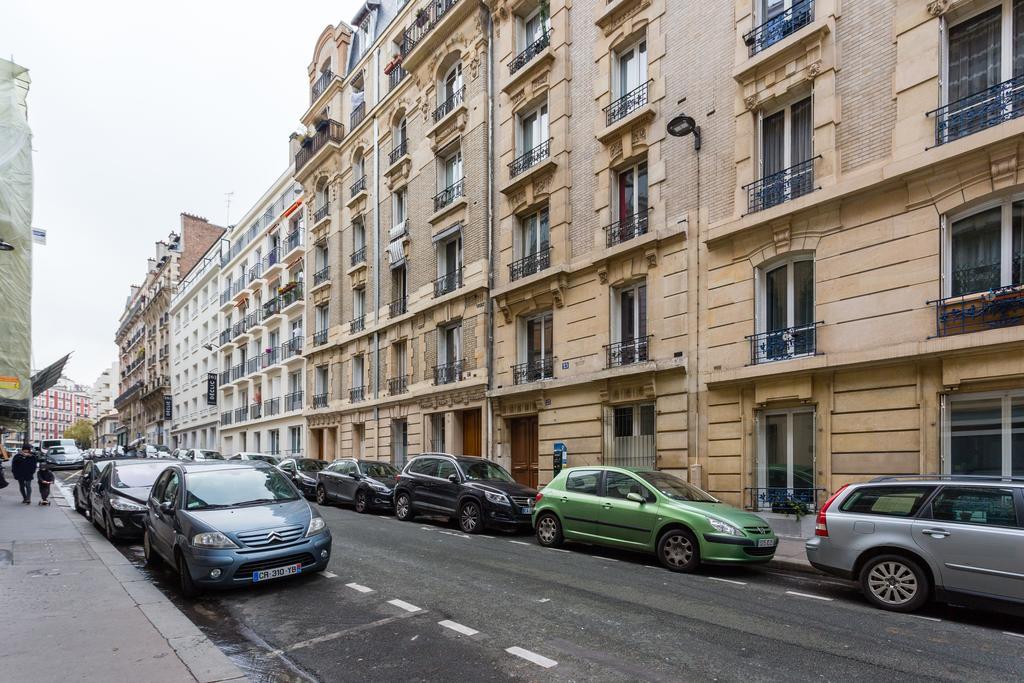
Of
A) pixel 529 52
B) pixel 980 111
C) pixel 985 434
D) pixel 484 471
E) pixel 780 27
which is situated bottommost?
pixel 484 471

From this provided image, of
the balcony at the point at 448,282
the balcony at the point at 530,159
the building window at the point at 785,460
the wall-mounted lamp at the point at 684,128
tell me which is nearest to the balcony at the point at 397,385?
the balcony at the point at 448,282

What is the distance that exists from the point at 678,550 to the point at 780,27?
33.4 feet

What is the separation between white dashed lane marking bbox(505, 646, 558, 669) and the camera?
511 centimetres

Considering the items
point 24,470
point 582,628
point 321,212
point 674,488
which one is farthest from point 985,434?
point 321,212

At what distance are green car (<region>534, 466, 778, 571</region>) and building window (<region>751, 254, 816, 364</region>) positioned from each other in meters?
3.62

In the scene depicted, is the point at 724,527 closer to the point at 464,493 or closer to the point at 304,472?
the point at 464,493

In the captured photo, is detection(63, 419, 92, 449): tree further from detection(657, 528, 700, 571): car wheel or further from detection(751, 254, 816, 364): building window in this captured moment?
detection(657, 528, 700, 571): car wheel

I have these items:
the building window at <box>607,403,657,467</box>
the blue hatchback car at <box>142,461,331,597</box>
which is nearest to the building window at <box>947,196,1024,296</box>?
the building window at <box>607,403,657,467</box>

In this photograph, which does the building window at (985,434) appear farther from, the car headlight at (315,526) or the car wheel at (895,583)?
the car headlight at (315,526)

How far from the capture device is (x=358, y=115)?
A: 28.7 meters

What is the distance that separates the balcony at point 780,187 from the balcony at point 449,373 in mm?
10547

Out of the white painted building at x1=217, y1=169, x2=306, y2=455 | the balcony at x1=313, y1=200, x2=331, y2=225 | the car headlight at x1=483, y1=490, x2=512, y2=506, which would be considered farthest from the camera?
the white painted building at x1=217, y1=169, x2=306, y2=455

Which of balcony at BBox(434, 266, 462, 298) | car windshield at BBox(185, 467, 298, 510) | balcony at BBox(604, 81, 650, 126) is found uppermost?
balcony at BBox(604, 81, 650, 126)

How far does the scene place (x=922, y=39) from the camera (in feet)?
34.4
